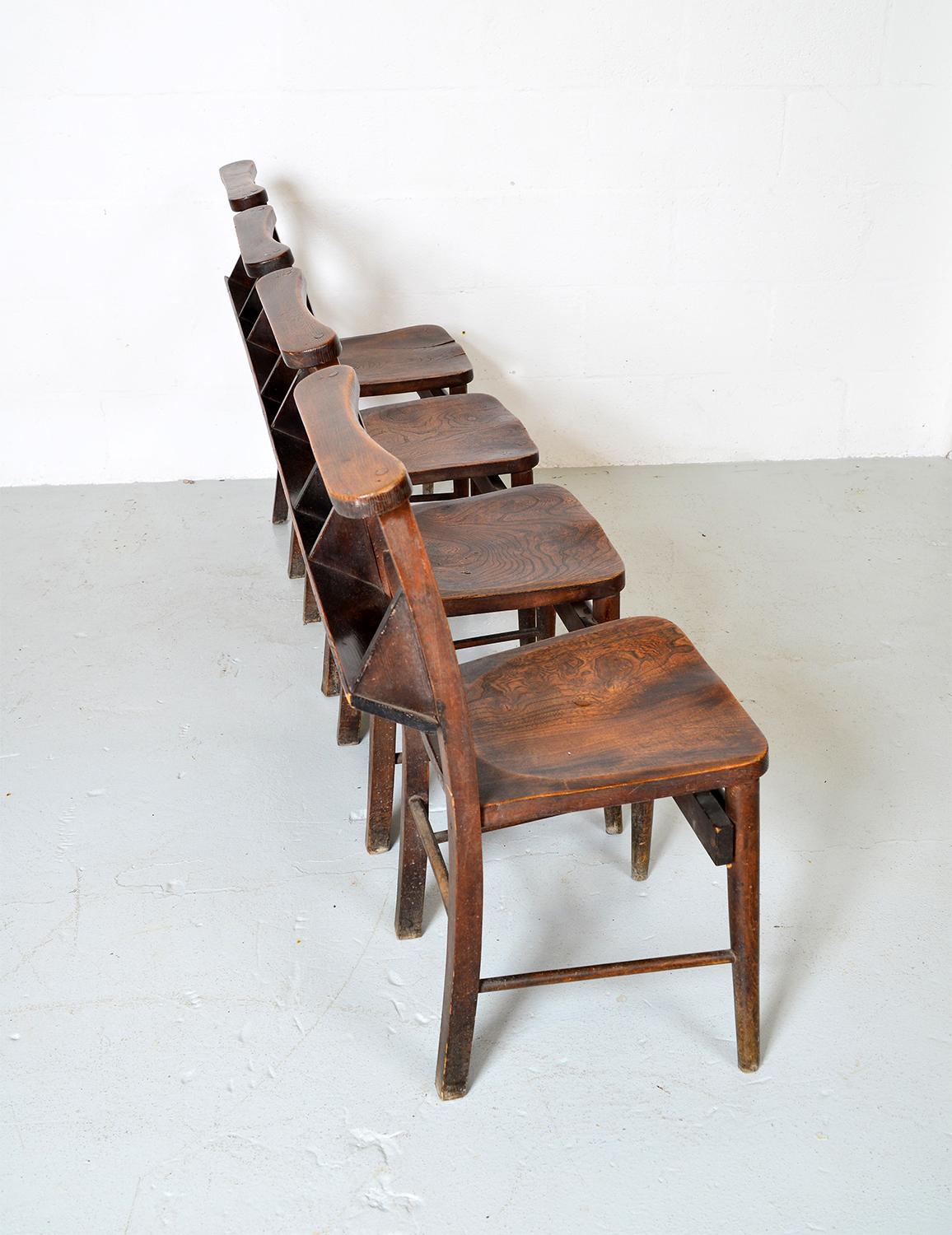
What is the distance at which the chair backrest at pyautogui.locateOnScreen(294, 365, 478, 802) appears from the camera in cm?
109

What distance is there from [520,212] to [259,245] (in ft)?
4.61

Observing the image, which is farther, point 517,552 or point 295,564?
point 295,564

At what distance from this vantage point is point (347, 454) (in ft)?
3.68

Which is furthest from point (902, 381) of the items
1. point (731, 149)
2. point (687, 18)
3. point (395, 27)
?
point (395, 27)

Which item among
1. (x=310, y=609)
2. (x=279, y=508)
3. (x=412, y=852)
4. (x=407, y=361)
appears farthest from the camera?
(x=279, y=508)

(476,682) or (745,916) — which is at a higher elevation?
(476,682)

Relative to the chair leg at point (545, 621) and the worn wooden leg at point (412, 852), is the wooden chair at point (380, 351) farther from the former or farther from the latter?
the worn wooden leg at point (412, 852)

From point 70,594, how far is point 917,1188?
219 cm

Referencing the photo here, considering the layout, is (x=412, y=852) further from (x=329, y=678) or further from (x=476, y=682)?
(x=329, y=678)

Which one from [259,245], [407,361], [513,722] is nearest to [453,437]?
[407,361]

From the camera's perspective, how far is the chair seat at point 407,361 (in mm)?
2627

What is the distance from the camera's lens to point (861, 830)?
1989 mm

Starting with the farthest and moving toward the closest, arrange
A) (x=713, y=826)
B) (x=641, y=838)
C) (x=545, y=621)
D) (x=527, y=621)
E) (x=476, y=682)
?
(x=527, y=621) < (x=545, y=621) < (x=641, y=838) < (x=476, y=682) < (x=713, y=826)

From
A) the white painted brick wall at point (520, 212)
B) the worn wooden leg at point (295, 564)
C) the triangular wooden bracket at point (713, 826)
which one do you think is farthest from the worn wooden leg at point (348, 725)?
the white painted brick wall at point (520, 212)
